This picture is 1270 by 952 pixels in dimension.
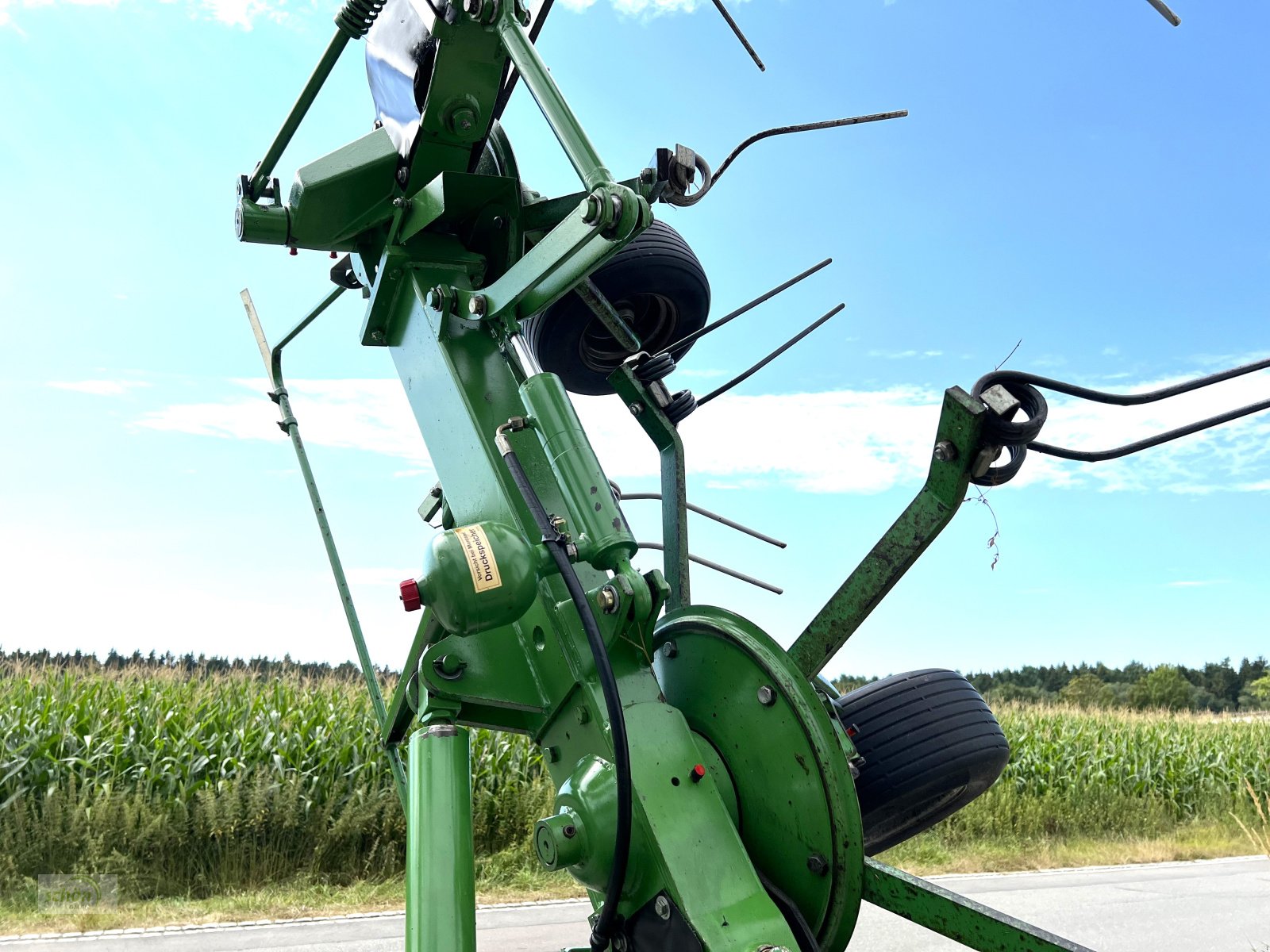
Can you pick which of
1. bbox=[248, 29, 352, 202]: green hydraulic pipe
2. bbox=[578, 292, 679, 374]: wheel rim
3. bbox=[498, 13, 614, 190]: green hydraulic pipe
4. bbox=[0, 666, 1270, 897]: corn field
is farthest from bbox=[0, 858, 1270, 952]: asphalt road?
bbox=[498, 13, 614, 190]: green hydraulic pipe

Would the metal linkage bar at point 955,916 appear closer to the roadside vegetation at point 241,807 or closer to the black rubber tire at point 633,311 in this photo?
the black rubber tire at point 633,311

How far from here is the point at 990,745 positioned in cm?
237

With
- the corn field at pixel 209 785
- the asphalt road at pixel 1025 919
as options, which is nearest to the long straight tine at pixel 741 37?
the asphalt road at pixel 1025 919

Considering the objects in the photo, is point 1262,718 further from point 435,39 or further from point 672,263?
point 435,39

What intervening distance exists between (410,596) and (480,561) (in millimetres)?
164

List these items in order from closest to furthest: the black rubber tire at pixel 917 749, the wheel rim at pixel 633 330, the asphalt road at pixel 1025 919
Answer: the black rubber tire at pixel 917 749 → the wheel rim at pixel 633 330 → the asphalt road at pixel 1025 919

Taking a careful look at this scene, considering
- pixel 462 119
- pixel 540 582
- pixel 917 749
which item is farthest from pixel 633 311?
pixel 917 749

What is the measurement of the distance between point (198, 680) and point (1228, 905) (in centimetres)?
757

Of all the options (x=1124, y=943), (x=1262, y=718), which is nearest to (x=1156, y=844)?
(x=1124, y=943)

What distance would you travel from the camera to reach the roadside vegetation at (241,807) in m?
5.74

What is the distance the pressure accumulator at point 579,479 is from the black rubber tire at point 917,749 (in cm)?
70

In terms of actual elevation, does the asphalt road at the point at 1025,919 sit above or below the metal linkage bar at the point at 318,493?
below

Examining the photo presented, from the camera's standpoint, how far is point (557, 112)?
2133 millimetres

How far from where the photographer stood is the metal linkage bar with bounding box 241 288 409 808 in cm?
306
